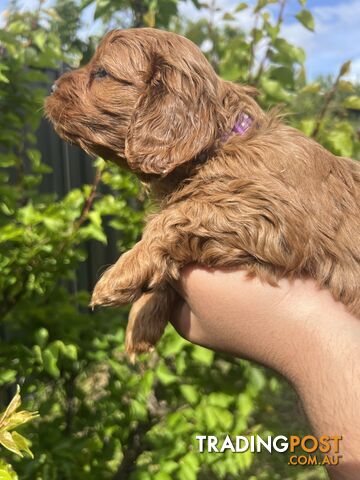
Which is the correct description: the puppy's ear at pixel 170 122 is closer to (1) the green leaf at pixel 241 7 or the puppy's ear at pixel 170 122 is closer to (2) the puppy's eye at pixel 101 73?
(2) the puppy's eye at pixel 101 73

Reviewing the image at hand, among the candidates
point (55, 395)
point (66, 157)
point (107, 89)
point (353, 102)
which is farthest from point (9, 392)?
point (353, 102)

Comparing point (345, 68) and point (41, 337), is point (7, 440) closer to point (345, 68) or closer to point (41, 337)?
point (41, 337)

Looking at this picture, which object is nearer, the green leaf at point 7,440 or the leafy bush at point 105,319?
the green leaf at point 7,440

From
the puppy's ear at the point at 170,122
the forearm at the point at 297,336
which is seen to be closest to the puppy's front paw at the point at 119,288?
the forearm at the point at 297,336

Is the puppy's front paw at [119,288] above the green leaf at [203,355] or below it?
above

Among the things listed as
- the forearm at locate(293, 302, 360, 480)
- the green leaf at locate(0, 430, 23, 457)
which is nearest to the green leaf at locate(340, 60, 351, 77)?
the forearm at locate(293, 302, 360, 480)

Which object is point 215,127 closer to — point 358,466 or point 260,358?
point 260,358

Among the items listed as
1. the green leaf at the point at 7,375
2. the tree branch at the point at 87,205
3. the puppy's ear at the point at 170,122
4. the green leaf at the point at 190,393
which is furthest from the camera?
the tree branch at the point at 87,205

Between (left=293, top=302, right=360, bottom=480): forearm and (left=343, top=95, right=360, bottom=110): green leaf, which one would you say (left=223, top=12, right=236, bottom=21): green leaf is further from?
(left=293, top=302, right=360, bottom=480): forearm
